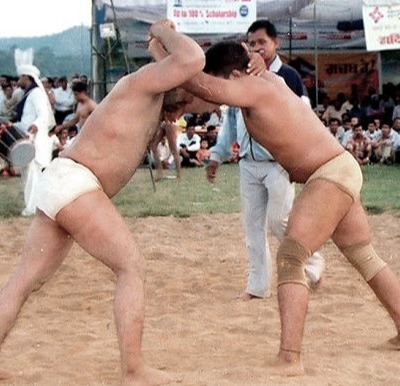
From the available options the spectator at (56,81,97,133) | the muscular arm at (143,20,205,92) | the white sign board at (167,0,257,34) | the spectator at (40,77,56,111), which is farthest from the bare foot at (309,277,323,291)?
the spectator at (40,77,56,111)

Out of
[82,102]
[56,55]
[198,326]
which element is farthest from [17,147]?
[56,55]

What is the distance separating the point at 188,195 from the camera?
48.3ft

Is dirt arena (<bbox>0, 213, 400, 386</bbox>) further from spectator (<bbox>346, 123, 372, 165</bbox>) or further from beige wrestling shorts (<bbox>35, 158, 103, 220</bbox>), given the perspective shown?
spectator (<bbox>346, 123, 372, 165</bbox>)

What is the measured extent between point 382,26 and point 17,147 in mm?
10307

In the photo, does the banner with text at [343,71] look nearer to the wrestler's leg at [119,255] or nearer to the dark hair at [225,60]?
the dark hair at [225,60]

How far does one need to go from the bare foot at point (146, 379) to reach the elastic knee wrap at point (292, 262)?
819mm

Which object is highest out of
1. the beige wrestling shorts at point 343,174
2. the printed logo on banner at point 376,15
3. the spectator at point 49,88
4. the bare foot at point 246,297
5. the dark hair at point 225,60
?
the dark hair at point 225,60

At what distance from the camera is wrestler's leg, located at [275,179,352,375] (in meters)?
5.28

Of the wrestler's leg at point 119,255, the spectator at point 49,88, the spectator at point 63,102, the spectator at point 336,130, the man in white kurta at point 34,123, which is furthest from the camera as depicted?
the spectator at point 63,102

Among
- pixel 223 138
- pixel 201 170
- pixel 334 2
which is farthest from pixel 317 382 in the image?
pixel 334 2

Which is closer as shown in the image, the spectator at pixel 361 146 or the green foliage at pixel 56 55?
the spectator at pixel 361 146

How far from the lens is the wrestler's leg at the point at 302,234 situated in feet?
17.3

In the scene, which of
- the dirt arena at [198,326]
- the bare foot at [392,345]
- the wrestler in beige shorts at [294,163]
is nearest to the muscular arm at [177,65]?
the wrestler in beige shorts at [294,163]

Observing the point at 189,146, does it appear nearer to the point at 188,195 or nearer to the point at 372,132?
the point at 372,132
